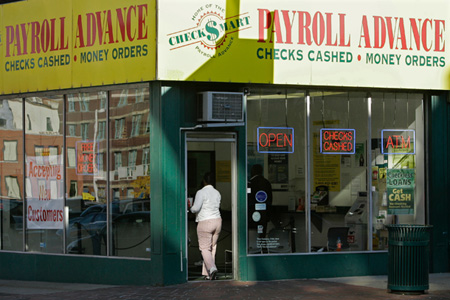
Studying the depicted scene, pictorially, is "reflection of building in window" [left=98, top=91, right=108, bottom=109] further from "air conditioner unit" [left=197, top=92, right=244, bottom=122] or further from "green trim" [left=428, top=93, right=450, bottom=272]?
"green trim" [left=428, top=93, right=450, bottom=272]

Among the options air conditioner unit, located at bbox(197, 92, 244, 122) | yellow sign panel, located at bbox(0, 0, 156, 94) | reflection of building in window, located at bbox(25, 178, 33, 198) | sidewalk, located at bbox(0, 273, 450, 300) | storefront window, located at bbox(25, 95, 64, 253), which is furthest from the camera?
reflection of building in window, located at bbox(25, 178, 33, 198)

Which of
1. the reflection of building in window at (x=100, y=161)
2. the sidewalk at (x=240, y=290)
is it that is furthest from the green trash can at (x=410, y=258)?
the reflection of building in window at (x=100, y=161)

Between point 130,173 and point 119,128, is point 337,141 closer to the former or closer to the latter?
point 130,173

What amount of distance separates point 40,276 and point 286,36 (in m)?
6.57

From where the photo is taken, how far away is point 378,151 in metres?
14.0

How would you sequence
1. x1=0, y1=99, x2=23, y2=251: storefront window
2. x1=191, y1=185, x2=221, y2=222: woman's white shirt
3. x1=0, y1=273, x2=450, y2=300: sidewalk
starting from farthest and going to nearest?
x1=0, y1=99, x2=23, y2=251: storefront window → x1=191, y1=185, x2=221, y2=222: woman's white shirt → x1=0, y1=273, x2=450, y2=300: sidewalk

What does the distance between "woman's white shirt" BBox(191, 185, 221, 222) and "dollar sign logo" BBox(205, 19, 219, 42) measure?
8.79ft

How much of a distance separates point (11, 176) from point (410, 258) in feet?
26.5

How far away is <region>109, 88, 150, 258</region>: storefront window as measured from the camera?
12.9 meters

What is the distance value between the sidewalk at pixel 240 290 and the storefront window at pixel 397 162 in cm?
134

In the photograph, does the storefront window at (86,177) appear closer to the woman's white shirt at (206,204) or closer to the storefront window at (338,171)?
the woman's white shirt at (206,204)

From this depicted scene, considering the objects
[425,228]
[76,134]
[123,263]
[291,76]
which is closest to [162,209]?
[123,263]

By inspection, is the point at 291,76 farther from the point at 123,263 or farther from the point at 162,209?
the point at 123,263

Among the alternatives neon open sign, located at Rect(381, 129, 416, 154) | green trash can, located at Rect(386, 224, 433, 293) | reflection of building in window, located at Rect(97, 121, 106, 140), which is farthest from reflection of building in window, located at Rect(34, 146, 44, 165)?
green trash can, located at Rect(386, 224, 433, 293)
